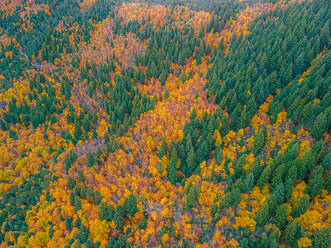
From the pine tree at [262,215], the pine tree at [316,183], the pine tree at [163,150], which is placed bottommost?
the pine tree at [163,150]

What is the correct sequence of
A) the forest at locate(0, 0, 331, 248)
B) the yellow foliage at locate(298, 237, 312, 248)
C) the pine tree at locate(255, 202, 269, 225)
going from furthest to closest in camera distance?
the forest at locate(0, 0, 331, 248) < the pine tree at locate(255, 202, 269, 225) < the yellow foliage at locate(298, 237, 312, 248)

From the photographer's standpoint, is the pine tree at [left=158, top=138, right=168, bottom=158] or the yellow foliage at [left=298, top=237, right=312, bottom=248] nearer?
the yellow foliage at [left=298, top=237, right=312, bottom=248]

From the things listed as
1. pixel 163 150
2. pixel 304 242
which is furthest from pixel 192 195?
pixel 304 242

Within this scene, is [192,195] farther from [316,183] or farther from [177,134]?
[316,183]

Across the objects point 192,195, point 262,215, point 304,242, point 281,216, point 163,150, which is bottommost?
point 163,150

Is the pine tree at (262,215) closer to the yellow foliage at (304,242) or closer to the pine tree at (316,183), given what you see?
the yellow foliage at (304,242)

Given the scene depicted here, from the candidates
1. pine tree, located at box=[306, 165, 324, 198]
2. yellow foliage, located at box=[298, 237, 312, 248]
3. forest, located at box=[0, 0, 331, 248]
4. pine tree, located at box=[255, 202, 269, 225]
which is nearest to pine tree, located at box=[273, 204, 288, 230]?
forest, located at box=[0, 0, 331, 248]

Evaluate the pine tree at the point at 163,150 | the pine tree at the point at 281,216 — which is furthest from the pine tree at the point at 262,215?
the pine tree at the point at 163,150

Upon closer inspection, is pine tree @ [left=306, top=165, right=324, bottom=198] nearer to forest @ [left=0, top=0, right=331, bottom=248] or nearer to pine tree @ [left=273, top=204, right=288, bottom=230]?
forest @ [left=0, top=0, right=331, bottom=248]
